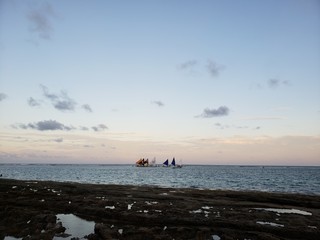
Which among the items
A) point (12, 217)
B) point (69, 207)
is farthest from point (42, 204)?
point (12, 217)

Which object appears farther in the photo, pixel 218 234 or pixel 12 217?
pixel 12 217

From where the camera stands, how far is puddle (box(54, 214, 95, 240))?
18.5 metres

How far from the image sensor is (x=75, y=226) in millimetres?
20531

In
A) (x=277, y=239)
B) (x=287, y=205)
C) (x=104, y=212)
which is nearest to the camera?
(x=277, y=239)

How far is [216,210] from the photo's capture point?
26.2m

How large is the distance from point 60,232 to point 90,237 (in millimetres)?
2338

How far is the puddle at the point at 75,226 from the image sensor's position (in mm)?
18508

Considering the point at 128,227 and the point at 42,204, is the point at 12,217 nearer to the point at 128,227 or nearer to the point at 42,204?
the point at 42,204

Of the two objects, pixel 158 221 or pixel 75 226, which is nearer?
pixel 75 226

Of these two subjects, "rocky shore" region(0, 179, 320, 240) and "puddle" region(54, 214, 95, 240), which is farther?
"puddle" region(54, 214, 95, 240)

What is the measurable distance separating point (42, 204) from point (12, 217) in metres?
6.83

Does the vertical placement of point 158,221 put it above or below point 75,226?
above

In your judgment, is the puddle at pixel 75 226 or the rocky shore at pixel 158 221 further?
the puddle at pixel 75 226

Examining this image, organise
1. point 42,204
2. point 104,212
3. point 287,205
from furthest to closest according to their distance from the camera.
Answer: point 287,205 < point 42,204 < point 104,212
